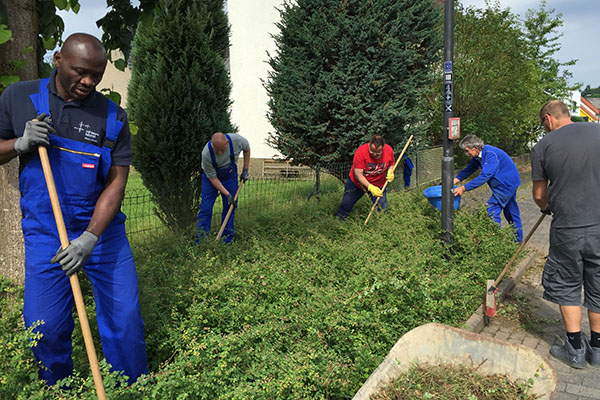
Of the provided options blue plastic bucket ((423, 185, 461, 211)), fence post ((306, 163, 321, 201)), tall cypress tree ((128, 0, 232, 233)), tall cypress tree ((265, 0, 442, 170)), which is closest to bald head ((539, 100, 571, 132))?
blue plastic bucket ((423, 185, 461, 211))

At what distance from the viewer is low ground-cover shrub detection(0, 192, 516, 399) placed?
116 inches

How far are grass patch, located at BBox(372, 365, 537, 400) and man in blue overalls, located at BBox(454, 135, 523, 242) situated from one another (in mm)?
3409

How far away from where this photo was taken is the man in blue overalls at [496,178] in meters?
6.02

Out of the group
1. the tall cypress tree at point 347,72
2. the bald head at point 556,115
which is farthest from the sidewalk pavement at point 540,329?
the tall cypress tree at point 347,72

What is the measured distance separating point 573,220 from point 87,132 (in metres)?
3.63

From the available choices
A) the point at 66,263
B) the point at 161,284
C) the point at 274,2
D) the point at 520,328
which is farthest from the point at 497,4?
the point at 66,263

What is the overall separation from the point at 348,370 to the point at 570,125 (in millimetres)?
2651

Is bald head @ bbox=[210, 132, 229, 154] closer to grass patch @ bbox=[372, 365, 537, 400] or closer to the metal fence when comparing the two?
the metal fence

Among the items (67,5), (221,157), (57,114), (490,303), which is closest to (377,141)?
(221,157)

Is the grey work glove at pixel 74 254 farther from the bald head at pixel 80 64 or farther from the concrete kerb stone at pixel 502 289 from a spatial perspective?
the concrete kerb stone at pixel 502 289

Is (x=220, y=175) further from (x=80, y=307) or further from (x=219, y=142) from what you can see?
(x=80, y=307)

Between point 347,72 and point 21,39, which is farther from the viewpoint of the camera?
point 347,72

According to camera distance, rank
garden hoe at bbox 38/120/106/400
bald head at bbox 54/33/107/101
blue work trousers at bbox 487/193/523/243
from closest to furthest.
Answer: garden hoe at bbox 38/120/106/400 → bald head at bbox 54/33/107/101 → blue work trousers at bbox 487/193/523/243

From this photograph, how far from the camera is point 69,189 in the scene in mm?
2605
